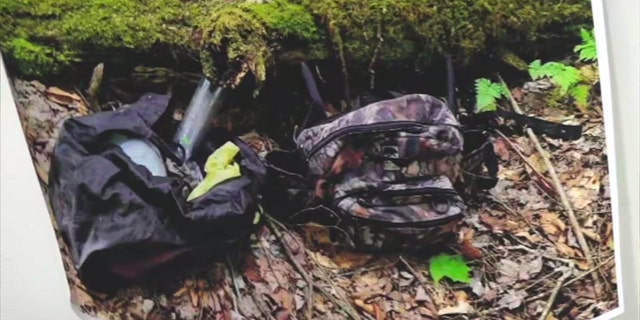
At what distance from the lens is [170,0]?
3.44 feet

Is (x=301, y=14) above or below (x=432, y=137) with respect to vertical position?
above

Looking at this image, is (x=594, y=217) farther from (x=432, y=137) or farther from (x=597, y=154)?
(x=432, y=137)

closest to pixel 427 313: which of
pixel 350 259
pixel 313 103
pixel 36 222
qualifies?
A: pixel 350 259

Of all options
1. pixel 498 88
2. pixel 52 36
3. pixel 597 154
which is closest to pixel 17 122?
pixel 52 36

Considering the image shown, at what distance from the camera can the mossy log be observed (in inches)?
40.9

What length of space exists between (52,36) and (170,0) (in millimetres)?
184

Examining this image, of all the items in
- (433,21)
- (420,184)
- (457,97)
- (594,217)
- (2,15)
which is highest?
(2,15)

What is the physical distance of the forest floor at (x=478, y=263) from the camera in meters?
1.10

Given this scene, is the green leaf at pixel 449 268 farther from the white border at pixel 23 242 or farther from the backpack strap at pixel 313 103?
the white border at pixel 23 242

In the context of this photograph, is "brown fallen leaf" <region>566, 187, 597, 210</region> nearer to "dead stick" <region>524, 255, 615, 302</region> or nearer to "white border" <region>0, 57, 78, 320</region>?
"dead stick" <region>524, 255, 615, 302</region>

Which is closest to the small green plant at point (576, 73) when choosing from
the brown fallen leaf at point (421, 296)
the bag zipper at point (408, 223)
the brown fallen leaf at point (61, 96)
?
the bag zipper at point (408, 223)

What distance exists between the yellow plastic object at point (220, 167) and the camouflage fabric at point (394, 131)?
0.13m

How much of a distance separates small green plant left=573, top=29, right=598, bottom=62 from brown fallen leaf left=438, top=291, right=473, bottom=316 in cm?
39

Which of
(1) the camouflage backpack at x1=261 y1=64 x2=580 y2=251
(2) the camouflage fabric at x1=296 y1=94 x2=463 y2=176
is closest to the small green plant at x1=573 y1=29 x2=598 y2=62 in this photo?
(1) the camouflage backpack at x1=261 y1=64 x2=580 y2=251
